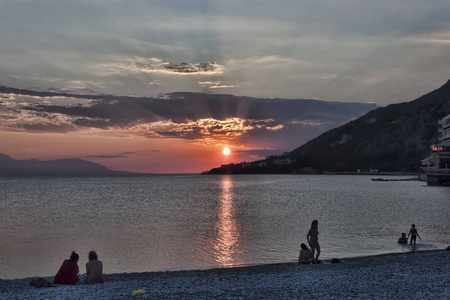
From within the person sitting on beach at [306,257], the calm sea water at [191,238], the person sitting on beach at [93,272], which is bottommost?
the calm sea water at [191,238]

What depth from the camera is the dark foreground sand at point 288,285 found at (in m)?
15.4

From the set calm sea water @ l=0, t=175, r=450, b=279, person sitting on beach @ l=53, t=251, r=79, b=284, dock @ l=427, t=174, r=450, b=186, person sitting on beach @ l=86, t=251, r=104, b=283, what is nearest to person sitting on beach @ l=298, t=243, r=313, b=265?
calm sea water @ l=0, t=175, r=450, b=279

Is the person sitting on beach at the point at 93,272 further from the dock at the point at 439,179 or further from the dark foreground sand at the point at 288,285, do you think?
the dock at the point at 439,179

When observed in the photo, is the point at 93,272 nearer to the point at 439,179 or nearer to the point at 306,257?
the point at 306,257

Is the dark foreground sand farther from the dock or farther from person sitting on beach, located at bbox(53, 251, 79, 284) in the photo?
the dock

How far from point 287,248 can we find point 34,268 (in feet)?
61.0

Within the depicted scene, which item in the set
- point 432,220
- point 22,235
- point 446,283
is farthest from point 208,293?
point 432,220

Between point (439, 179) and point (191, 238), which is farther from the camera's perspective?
point (439, 179)

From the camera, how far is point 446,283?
16359 mm

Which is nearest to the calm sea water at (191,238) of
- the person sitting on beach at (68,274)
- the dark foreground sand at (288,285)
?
the dark foreground sand at (288,285)

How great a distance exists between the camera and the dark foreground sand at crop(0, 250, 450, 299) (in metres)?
15.4

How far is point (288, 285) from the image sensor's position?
17.5 metres

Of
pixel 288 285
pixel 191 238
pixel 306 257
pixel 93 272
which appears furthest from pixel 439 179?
pixel 93 272

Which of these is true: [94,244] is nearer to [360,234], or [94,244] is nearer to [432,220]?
[360,234]
